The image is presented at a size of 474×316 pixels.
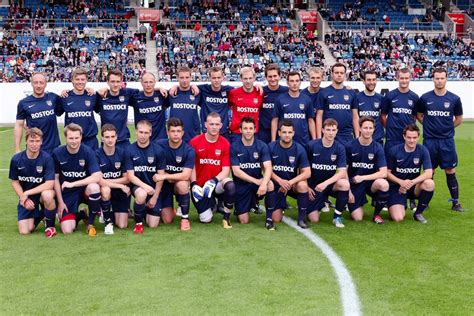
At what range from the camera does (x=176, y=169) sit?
7.70 metres

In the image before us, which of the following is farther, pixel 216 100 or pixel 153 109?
pixel 216 100

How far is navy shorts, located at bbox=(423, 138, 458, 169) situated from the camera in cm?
865

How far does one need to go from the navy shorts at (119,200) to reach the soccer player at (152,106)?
1.37m

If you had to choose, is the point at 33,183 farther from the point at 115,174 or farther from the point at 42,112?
the point at 42,112

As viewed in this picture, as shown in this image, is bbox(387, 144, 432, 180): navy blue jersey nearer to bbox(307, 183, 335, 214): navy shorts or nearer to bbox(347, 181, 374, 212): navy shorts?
bbox(347, 181, 374, 212): navy shorts

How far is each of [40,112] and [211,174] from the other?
2.33m

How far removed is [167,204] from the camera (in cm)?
785

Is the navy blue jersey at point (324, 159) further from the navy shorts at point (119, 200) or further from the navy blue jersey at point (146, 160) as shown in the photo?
the navy shorts at point (119, 200)

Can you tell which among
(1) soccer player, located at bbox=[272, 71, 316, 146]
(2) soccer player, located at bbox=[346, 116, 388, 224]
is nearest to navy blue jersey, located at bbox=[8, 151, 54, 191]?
(1) soccer player, located at bbox=[272, 71, 316, 146]

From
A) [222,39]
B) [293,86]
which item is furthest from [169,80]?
[293,86]

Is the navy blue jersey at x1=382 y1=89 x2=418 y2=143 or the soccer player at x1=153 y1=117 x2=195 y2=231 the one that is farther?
the navy blue jersey at x1=382 y1=89 x2=418 y2=143

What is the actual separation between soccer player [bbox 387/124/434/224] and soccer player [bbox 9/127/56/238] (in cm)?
391

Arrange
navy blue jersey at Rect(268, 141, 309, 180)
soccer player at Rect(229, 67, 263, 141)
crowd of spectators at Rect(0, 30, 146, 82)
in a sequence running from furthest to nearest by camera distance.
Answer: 1. crowd of spectators at Rect(0, 30, 146, 82)
2. soccer player at Rect(229, 67, 263, 141)
3. navy blue jersey at Rect(268, 141, 309, 180)

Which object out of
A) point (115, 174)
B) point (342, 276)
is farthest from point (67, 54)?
point (342, 276)
